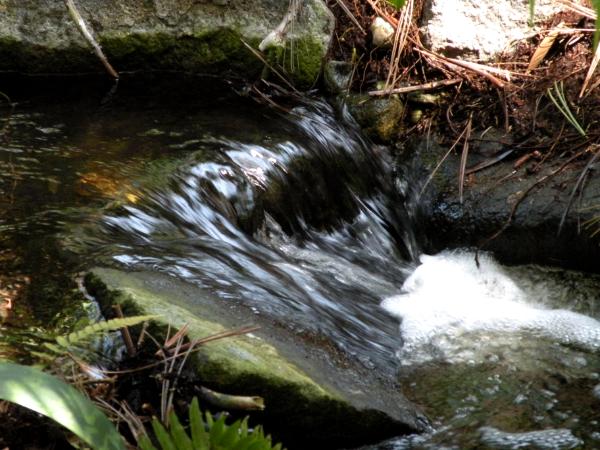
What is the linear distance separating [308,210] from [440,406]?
5.77 ft

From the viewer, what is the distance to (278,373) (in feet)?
6.85

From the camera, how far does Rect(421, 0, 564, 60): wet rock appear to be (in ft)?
16.2

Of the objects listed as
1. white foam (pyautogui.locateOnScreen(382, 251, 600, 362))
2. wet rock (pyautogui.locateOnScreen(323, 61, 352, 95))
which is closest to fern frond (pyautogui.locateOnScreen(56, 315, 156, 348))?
white foam (pyautogui.locateOnScreen(382, 251, 600, 362))

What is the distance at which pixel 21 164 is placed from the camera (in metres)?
3.56

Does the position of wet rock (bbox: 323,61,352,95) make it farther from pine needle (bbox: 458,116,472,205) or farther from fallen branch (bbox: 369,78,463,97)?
pine needle (bbox: 458,116,472,205)

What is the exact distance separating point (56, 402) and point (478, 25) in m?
4.17

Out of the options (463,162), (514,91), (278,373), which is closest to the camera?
(278,373)

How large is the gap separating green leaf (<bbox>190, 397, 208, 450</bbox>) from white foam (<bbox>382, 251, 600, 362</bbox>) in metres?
1.47

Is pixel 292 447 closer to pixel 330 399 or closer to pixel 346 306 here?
pixel 330 399

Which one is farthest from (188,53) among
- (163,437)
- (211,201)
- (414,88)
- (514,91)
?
(163,437)

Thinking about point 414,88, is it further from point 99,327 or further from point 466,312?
point 99,327

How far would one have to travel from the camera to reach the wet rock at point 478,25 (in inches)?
194

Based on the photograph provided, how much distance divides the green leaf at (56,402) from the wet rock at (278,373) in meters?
0.56

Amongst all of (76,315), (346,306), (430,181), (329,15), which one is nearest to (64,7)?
(329,15)
